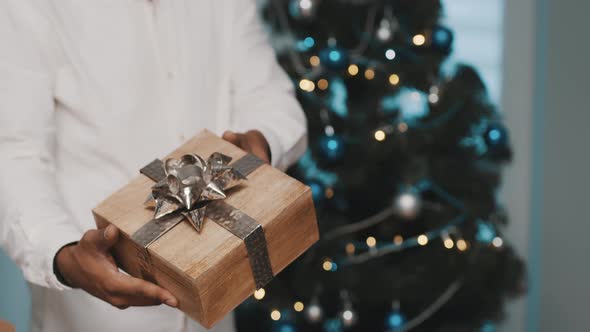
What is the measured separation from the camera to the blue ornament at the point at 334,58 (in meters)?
2.24

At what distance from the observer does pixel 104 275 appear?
115cm

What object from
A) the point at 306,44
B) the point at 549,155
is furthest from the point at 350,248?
the point at 549,155

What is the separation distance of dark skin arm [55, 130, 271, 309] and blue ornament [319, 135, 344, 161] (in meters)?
1.15

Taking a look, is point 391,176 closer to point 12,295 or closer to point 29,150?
point 12,295

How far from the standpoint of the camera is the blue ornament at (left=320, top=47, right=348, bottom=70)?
2240 mm

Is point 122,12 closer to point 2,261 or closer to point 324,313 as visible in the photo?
point 2,261

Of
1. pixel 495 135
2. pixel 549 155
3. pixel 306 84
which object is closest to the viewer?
pixel 306 84

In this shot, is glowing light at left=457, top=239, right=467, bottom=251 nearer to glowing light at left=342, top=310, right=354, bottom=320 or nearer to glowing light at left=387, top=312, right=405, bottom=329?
glowing light at left=387, top=312, right=405, bottom=329

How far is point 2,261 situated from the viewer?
86.9 inches

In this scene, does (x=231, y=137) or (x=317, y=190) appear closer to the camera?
(x=231, y=137)

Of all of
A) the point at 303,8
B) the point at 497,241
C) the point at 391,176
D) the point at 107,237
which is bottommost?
the point at 497,241

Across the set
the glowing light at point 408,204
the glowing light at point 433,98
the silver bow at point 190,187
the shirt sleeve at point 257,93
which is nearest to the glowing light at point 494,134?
the glowing light at point 433,98

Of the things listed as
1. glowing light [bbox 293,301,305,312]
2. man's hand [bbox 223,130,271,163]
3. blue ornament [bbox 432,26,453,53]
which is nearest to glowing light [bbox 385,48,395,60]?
blue ornament [bbox 432,26,453,53]

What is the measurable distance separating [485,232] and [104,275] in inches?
68.2
